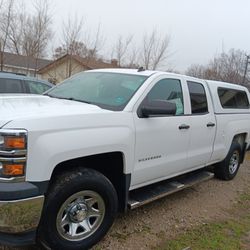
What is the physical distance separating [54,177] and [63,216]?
41cm

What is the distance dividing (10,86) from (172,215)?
4.87 m

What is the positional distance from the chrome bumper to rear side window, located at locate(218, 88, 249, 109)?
3.92 metres

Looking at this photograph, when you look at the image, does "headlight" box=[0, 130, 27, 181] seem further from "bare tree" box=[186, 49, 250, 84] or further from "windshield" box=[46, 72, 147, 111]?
"bare tree" box=[186, 49, 250, 84]

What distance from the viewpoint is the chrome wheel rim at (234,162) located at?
636 centimetres

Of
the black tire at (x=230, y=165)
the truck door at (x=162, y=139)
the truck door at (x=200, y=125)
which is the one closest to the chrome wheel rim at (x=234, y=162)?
the black tire at (x=230, y=165)

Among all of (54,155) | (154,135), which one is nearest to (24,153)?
(54,155)

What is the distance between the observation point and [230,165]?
6363 mm

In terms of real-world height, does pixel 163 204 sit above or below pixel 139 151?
below

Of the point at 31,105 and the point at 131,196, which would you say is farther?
the point at 131,196

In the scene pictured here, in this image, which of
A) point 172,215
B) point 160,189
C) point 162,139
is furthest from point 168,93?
point 172,215

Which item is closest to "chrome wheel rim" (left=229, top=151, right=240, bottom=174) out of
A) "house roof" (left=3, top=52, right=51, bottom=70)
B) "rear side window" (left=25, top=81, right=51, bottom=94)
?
"rear side window" (left=25, top=81, right=51, bottom=94)

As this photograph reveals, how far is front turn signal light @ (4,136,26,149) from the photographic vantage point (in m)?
2.60

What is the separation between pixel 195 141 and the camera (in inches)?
186

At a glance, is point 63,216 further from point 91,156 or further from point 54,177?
Answer: point 91,156
